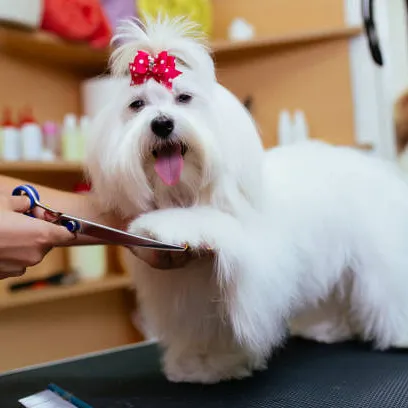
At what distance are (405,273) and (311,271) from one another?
243mm

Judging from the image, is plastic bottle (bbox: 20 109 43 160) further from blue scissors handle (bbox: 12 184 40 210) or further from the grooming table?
blue scissors handle (bbox: 12 184 40 210)

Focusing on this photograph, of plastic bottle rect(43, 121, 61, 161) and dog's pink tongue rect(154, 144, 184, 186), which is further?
plastic bottle rect(43, 121, 61, 161)

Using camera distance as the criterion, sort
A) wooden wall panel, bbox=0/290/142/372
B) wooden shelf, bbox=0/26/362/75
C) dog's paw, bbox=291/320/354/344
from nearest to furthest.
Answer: dog's paw, bbox=291/320/354/344
wooden shelf, bbox=0/26/362/75
wooden wall panel, bbox=0/290/142/372

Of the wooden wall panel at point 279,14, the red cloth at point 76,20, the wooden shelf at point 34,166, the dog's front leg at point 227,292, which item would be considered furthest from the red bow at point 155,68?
the wooden wall panel at point 279,14

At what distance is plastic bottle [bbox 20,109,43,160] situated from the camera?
1.89m

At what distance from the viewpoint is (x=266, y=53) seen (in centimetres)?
228

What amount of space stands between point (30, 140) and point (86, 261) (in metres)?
0.52

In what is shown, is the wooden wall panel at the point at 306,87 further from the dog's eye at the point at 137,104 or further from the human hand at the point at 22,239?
the human hand at the point at 22,239

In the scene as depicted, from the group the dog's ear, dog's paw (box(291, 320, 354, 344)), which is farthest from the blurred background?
the dog's ear

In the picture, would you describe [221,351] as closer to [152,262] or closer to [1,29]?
[152,262]

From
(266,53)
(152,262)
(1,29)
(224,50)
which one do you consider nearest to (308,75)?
(266,53)

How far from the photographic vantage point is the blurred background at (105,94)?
1956 mm

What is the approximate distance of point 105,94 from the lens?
77.8 inches

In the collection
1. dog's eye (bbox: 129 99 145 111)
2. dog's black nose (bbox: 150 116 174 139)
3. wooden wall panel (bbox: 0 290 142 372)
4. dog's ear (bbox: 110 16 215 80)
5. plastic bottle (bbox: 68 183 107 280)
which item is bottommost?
wooden wall panel (bbox: 0 290 142 372)
